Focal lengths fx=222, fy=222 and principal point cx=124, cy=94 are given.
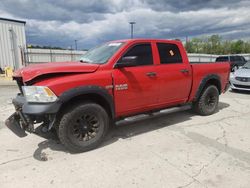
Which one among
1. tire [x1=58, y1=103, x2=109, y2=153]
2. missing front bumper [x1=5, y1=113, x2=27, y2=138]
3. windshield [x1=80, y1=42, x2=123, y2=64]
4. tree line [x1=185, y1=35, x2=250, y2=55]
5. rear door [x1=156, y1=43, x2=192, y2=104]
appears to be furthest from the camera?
tree line [x1=185, y1=35, x2=250, y2=55]

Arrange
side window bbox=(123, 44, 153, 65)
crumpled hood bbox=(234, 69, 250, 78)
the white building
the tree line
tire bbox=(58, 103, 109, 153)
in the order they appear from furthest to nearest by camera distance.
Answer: the tree line, the white building, crumpled hood bbox=(234, 69, 250, 78), side window bbox=(123, 44, 153, 65), tire bbox=(58, 103, 109, 153)

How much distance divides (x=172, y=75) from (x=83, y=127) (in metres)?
2.30

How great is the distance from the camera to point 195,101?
5.86m

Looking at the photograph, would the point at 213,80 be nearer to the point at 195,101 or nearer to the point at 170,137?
the point at 195,101

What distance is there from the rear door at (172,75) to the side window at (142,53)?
9.8 inches

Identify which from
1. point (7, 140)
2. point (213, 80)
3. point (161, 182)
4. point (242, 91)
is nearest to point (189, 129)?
point (213, 80)

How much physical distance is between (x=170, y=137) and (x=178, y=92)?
1.18m

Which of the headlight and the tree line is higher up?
the tree line

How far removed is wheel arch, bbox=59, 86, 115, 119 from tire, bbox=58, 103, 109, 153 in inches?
5.0

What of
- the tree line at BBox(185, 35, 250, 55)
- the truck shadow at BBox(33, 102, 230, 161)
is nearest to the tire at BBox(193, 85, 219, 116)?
the truck shadow at BBox(33, 102, 230, 161)

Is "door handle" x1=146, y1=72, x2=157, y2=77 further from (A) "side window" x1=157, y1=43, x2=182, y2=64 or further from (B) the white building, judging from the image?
(B) the white building

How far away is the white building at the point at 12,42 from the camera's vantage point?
18.6 m

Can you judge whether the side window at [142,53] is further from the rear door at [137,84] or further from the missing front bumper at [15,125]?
the missing front bumper at [15,125]

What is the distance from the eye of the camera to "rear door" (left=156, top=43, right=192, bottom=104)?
481 cm
